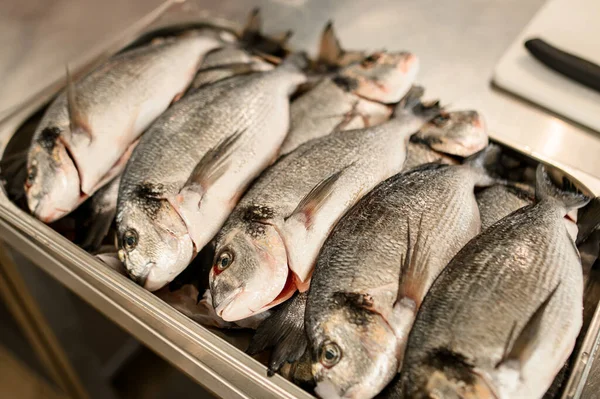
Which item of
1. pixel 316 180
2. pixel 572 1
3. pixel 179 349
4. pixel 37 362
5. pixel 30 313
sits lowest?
pixel 37 362

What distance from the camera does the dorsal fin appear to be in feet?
3.32

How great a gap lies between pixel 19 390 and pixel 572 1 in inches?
99.6

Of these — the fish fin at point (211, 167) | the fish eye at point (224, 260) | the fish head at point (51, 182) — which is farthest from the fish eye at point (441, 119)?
the fish head at point (51, 182)

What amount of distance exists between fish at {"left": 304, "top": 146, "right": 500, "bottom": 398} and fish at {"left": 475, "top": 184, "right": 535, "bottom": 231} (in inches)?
2.2

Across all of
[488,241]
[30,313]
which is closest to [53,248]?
[30,313]

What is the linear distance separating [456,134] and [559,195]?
255 mm

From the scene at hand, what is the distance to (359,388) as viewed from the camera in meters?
0.72

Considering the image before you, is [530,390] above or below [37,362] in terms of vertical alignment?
above

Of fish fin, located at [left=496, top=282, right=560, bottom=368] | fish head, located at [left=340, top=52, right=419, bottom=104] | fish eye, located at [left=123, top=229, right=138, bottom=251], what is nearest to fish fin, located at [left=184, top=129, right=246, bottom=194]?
fish eye, located at [left=123, top=229, right=138, bottom=251]

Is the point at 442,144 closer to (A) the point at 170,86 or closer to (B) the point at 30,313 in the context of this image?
(A) the point at 170,86

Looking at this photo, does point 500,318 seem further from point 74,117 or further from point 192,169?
point 74,117

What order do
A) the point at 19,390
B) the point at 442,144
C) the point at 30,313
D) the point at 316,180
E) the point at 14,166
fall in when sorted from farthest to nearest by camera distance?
the point at 19,390 → the point at 30,313 → the point at 14,166 → the point at 442,144 → the point at 316,180

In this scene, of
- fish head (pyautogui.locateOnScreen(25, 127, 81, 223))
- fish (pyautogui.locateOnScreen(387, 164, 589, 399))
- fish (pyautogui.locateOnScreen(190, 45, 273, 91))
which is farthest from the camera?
fish (pyautogui.locateOnScreen(190, 45, 273, 91))

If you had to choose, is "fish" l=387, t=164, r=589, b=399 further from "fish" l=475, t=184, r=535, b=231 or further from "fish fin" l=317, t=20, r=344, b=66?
"fish fin" l=317, t=20, r=344, b=66
